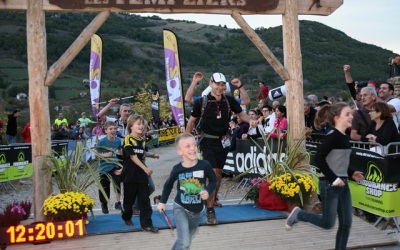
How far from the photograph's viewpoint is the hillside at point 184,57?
67.4m

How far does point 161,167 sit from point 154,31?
9583 cm

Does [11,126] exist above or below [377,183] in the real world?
above

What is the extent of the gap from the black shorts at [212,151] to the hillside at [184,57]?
49.8 meters

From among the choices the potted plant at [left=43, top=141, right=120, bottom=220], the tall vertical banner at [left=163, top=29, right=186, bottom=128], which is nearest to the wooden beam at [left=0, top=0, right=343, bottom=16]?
the potted plant at [left=43, top=141, right=120, bottom=220]

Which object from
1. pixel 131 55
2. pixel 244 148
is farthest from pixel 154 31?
pixel 244 148

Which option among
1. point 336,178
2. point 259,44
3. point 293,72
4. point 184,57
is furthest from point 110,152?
point 184,57

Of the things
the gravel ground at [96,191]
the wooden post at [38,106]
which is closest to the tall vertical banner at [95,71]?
the gravel ground at [96,191]

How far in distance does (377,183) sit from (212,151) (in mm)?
2460

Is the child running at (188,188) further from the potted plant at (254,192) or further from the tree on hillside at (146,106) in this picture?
the tree on hillside at (146,106)

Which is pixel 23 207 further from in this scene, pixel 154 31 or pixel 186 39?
pixel 154 31

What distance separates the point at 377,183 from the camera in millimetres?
7770

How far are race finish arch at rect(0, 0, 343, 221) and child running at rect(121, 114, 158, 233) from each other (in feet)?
4.15

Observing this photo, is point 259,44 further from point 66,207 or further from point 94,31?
point 66,207

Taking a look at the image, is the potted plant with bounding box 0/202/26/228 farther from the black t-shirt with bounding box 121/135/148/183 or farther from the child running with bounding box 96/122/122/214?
the child running with bounding box 96/122/122/214
